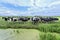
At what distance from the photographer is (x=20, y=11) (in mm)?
5777

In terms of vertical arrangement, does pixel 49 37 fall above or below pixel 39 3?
below

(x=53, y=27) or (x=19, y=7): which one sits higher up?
(x=19, y=7)

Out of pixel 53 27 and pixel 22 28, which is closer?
pixel 53 27

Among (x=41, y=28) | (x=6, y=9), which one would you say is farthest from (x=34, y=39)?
(x=6, y=9)

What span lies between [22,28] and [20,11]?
74cm

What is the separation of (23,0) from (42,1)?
72 cm

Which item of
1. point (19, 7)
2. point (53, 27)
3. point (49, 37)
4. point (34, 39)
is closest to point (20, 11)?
point (19, 7)

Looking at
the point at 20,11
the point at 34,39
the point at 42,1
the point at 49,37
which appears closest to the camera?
the point at 49,37

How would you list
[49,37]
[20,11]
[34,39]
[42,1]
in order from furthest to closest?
[20,11] → [42,1] → [34,39] → [49,37]

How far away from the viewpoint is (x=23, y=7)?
562 cm

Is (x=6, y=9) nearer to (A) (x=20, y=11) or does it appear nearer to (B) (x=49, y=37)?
(A) (x=20, y=11)

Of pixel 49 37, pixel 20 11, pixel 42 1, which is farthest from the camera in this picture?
pixel 20 11

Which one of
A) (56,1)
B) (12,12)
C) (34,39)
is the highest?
(56,1)

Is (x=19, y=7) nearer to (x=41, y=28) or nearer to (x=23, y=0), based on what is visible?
(x=23, y=0)
